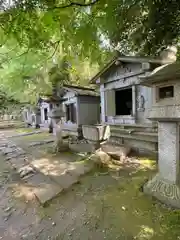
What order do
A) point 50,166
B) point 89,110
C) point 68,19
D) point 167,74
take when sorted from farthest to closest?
point 89,110 → point 50,166 → point 167,74 → point 68,19

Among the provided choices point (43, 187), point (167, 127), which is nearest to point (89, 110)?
point (43, 187)

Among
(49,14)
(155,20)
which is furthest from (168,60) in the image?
(49,14)

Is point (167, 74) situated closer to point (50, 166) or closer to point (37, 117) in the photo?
point (50, 166)

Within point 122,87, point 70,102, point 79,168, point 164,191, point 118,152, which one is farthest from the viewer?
point 70,102

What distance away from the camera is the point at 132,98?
674 cm

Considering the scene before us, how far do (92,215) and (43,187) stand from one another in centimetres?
159

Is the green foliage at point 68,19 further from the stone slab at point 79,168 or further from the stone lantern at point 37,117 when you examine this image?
the stone lantern at point 37,117

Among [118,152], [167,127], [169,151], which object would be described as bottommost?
[118,152]

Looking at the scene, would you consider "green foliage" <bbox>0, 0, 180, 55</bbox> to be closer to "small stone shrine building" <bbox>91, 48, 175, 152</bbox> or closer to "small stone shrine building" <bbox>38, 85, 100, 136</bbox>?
"small stone shrine building" <bbox>91, 48, 175, 152</bbox>

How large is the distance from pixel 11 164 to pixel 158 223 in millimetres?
5249

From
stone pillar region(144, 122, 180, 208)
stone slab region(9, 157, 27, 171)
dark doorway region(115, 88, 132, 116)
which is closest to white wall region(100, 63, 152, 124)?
dark doorway region(115, 88, 132, 116)

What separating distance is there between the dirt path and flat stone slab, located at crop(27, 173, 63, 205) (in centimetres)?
16

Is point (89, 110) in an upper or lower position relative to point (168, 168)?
upper

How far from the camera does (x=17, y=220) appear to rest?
302 cm
